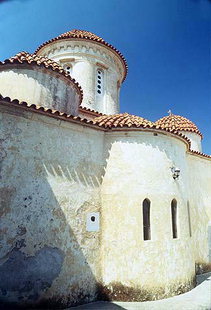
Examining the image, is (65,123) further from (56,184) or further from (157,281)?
(157,281)

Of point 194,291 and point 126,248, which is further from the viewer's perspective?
point 194,291

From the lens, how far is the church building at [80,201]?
5148mm

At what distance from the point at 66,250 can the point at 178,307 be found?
9.94 feet

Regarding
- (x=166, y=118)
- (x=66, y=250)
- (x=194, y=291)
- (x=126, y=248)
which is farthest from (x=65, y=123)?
(x=166, y=118)

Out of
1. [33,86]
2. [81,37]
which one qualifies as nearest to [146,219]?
[33,86]

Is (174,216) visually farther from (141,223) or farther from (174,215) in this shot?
(141,223)

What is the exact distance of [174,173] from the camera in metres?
7.05

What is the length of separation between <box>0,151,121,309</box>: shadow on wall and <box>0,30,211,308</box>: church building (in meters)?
0.02

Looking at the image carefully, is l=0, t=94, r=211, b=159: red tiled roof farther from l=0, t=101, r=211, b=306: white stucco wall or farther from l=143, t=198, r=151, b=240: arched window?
l=143, t=198, r=151, b=240: arched window

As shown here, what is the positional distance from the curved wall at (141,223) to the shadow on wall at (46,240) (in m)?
0.56

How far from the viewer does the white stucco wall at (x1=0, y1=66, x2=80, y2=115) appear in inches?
275

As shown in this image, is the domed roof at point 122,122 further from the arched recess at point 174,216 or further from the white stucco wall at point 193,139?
the white stucco wall at point 193,139

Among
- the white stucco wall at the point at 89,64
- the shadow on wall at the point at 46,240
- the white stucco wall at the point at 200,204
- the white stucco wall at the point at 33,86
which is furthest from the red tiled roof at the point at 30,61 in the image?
the white stucco wall at the point at 200,204

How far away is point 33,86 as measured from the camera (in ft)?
23.1
